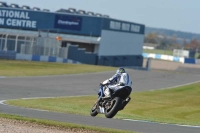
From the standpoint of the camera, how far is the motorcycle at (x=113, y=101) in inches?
709

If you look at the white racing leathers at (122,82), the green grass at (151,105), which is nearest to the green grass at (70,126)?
the white racing leathers at (122,82)

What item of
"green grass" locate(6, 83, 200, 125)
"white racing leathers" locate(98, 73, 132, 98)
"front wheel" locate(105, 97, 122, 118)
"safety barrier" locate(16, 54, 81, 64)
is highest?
"white racing leathers" locate(98, 73, 132, 98)

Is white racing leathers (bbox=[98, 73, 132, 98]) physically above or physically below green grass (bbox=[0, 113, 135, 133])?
above

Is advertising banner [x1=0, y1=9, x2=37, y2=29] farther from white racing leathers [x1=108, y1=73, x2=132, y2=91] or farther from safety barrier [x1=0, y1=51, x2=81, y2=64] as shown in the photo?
white racing leathers [x1=108, y1=73, x2=132, y2=91]

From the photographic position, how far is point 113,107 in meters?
18.2

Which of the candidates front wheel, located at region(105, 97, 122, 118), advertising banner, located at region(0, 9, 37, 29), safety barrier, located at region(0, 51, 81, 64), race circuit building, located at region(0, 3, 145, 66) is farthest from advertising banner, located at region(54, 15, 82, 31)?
front wheel, located at region(105, 97, 122, 118)

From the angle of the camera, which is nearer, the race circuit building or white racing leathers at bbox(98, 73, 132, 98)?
white racing leathers at bbox(98, 73, 132, 98)

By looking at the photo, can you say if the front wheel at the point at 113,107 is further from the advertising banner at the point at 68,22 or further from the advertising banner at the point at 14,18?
the advertising banner at the point at 14,18

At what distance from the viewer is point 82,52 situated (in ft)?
224

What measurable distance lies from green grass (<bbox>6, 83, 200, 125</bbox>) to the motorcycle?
1.15m

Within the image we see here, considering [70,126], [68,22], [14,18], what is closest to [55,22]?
[68,22]

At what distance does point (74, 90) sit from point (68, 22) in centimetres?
4358

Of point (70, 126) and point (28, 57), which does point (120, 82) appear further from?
point (28, 57)

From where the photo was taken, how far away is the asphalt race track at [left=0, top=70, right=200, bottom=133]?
54.5ft
